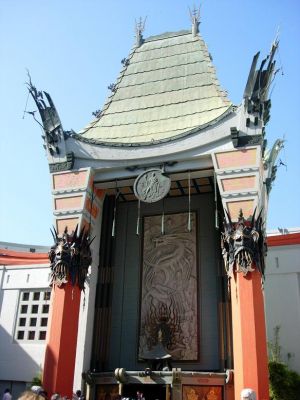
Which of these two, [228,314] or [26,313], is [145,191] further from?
[26,313]

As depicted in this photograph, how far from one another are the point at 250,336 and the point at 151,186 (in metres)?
5.85

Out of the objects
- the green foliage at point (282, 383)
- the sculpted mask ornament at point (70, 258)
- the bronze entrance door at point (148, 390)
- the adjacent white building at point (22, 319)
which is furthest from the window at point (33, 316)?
the green foliage at point (282, 383)

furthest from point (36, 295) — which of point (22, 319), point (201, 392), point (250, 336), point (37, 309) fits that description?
point (250, 336)

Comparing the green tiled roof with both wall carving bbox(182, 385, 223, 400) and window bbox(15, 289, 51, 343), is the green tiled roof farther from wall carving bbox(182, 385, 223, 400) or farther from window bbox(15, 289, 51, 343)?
wall carving bbox(182, 385, 223, 400)

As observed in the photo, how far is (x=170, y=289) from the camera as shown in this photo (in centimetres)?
1642

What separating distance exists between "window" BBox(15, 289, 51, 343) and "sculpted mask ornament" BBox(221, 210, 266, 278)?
763 cm

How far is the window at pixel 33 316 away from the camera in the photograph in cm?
1702

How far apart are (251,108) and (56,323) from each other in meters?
9.31

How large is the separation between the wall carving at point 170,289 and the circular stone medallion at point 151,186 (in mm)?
2585

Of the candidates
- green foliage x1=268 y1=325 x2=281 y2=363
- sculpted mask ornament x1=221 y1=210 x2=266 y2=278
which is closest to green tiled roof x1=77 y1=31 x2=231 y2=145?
sculpted mask ornament x1=221 y1=210 x2=266 y2=278

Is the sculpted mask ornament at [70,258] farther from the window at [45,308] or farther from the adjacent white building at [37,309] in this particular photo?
the adjacent white building at [37,309]

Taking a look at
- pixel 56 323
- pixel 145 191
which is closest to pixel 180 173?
pixel 145 191

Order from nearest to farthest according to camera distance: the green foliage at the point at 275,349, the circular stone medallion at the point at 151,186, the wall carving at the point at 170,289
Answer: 1. the green foliage at the point at 275,349
2. the circular stone medallion at the point at 151,186
3. the wall carving at the point at 170,289

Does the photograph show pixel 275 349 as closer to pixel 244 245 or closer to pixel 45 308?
pixel 244 245
